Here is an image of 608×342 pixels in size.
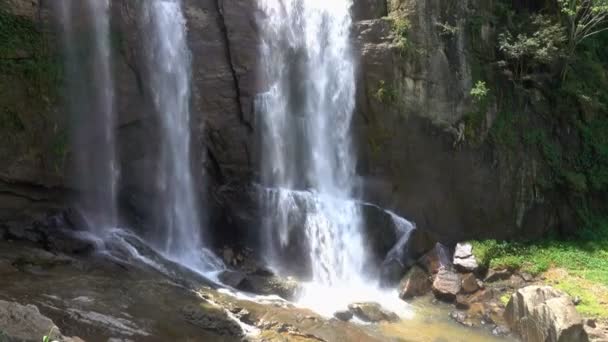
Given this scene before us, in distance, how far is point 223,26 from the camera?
1677 centimetres

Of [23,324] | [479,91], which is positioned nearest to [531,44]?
[479,91]

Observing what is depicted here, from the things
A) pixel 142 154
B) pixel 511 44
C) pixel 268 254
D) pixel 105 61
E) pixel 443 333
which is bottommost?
pixel 443 333

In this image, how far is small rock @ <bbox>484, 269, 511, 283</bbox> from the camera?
54.3ft

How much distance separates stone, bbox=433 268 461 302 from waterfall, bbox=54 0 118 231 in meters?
9.06

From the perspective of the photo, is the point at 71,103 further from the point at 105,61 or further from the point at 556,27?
the point at 556,27

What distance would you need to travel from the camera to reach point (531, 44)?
19.1m

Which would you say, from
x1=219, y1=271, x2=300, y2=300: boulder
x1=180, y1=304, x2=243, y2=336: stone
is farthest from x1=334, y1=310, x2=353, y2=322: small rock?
x1=180, y1=304, x2=243, y2=336: stone

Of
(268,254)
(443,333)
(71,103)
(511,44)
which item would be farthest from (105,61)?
(511,44)

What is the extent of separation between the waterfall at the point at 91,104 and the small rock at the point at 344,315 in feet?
21.3

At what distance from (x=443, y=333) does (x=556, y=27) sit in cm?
1238

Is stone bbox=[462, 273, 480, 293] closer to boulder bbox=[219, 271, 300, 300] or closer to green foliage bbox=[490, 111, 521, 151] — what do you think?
boulder bbox=[219, 271, 300, 300]

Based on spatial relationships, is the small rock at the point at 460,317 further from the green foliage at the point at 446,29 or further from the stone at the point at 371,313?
the green foliage at the point at 446,29

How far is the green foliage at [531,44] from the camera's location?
19203 millimetres

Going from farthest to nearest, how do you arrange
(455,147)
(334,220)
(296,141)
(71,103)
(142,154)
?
(455,147) → (296,141) → (334,220) → (142,154) → (71,103)
